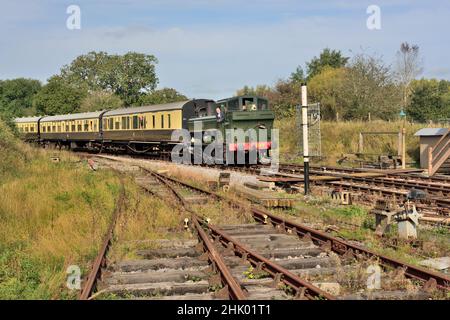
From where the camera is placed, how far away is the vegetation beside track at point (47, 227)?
6.74 m

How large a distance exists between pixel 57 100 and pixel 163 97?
14.9m

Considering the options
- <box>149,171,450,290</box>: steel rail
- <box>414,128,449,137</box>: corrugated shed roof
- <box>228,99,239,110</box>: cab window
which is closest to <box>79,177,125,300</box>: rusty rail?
<box>149,171,450,290</box>: steel rail

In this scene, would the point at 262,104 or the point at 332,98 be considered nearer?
the point at 262,104

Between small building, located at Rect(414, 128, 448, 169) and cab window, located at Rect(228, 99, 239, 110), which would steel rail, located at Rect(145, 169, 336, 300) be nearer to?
cab window, located at Rect(228, 99, 239, 110)

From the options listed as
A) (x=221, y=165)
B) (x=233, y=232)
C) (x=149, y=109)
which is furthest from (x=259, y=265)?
(x=149, y=109)

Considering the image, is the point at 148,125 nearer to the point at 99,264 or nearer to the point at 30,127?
the point at 99,264

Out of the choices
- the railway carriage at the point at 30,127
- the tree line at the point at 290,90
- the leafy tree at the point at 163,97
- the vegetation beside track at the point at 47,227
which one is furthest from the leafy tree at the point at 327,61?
the vegetation beside track at the point at 47,227

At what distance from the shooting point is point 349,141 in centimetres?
3150

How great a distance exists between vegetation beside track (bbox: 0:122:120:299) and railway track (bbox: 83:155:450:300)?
31.5 inches

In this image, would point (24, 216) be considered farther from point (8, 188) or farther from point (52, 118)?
point (52, 118)

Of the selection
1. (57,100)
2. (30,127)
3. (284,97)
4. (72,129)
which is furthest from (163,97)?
(72,129)

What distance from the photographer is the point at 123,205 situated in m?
12.2

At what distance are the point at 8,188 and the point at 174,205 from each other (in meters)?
3.93

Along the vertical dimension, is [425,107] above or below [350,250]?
above
